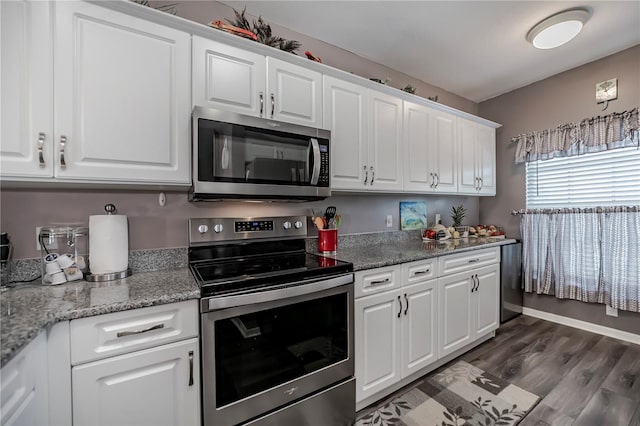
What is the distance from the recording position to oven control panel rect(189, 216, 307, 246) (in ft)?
5.50

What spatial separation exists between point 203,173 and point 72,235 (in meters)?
0.73

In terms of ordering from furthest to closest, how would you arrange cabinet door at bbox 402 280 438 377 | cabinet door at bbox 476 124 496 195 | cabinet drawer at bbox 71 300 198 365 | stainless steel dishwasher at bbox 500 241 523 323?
cabinet door at bbox 476 124 496 195 → stainless steel dishwasher at bbox 500 241 523 323 → cabinet door at bbox 402 280 438 377 → cabinet drawer at bbox 71 300 198 365

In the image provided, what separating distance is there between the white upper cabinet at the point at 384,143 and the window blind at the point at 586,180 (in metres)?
1.86

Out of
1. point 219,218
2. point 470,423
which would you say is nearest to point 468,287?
point 470,423

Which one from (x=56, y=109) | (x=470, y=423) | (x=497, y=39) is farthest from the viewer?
(x=497, y=39)

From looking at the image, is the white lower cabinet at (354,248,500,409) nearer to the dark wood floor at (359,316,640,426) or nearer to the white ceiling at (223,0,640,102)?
the dark wood floor at (359,316,640,426)

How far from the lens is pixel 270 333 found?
1.31 metres

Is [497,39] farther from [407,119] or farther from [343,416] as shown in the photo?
[343,416]

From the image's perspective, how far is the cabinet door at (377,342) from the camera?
64.1 inches

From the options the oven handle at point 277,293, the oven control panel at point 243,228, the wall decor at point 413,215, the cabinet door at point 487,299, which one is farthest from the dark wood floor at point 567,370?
the oven control panel at point 243,228

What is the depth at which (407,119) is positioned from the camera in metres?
2.35

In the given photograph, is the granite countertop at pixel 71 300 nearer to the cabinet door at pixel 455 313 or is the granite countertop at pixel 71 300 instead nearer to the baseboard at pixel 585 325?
the cabinet door at pixel 455 313

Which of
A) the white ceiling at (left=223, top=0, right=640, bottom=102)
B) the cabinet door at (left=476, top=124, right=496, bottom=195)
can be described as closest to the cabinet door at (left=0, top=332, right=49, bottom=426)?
the white ceiling at (left=223, top=0, right=640, bottom=102)

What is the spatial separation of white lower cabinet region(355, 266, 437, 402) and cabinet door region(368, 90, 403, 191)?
2.47 ft
